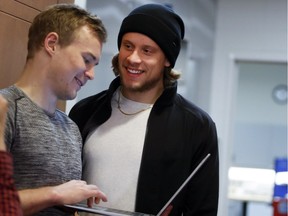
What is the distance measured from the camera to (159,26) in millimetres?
1687

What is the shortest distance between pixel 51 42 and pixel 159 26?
0.48 meters

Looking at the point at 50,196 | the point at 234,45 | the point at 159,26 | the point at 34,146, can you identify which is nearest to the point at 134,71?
the point at 159,26

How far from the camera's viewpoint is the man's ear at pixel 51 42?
131cm

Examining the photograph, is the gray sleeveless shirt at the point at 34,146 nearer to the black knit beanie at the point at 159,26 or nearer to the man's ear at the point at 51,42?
the man's ear at the point at 51,42

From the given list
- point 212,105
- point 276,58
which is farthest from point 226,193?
point 276,58

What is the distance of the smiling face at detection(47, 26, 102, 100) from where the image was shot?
51.3 inches

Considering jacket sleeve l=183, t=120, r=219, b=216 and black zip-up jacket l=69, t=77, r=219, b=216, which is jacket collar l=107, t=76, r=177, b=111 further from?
jacket sleeve l=183, t=120, r=219, b=216

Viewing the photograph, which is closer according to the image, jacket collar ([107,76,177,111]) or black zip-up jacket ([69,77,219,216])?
black zip-up jacket ([69,77,219,216])

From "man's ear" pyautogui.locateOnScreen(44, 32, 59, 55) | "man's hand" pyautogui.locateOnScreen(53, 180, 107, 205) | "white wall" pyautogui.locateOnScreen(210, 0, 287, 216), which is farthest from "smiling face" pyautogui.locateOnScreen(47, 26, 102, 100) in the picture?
"white wall" pyautogui.locateOnScreen(210, 0, 287, 216)

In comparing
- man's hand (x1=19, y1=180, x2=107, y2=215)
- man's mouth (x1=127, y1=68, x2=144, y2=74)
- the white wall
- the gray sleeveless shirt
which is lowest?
man's hand (x1=19, y1=180, x2=107, y2=215)

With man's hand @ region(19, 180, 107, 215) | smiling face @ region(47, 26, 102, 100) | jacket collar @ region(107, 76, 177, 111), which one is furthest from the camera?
jacket collar @ region(107, 76, 177, 111)

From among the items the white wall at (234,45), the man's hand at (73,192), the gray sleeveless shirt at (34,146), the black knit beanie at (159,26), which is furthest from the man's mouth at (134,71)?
the white wall at (234,45)

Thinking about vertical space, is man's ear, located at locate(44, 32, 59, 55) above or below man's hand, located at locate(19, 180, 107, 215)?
above

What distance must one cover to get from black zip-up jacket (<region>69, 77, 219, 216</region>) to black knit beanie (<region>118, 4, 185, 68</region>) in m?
0.15
